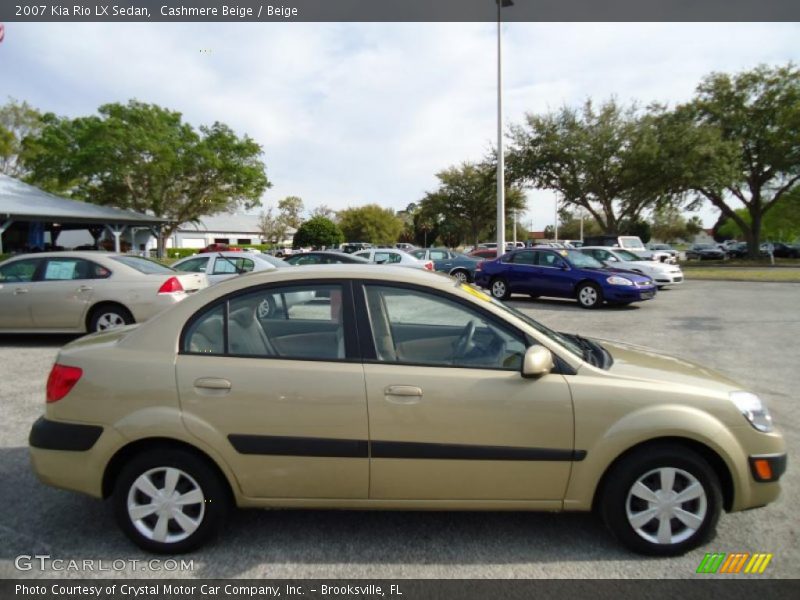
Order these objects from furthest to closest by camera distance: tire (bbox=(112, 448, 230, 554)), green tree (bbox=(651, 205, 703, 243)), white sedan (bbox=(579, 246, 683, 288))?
1. green tree (bbox=(651, 205, 703, 243))
2. white sedan (bbox=(579, 246, 683, 288))
3. tire (bbox=(112, 448, 230, 554))

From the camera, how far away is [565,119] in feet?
116

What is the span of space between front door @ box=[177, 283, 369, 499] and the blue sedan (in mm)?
10076

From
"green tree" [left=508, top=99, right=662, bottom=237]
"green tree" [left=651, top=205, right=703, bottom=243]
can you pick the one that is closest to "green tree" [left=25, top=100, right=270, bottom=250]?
"green tree" [left=508, top=99, right=662, bottom=237]

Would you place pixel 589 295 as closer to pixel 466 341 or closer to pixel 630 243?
pixel 466 341

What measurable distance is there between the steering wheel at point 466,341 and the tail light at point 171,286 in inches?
255

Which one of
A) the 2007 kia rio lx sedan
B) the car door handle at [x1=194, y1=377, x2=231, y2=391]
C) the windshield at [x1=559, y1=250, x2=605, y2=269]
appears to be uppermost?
the windshield at [x1=559, y1=250, x2=605, y2=269]

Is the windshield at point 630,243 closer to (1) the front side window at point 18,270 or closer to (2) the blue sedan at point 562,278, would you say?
(2) the blue sedan at point 562,278

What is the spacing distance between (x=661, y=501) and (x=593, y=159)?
35.0 meters

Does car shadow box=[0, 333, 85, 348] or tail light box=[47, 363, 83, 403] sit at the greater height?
tail light box=[47, 363, 83, 403]

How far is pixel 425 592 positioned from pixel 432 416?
850 mm

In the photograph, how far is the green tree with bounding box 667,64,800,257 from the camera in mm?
31812

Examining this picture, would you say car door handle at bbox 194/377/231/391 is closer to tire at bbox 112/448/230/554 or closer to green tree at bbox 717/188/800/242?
tire at bbox 112/448/230/554

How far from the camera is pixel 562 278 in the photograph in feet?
46.2

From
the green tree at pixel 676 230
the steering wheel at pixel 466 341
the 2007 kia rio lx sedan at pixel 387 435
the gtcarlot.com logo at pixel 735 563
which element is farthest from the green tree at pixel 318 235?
the green tree at pixel 676 230
